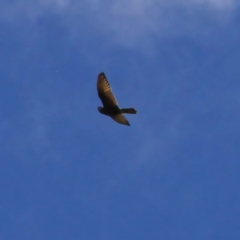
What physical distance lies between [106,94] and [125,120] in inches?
63.0

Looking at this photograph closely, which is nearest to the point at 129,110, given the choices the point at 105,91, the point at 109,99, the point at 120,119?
the point at 120,119

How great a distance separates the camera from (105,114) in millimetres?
25812

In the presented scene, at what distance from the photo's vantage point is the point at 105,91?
82.8 ft

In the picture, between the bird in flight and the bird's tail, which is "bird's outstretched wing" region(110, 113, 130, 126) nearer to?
the bird in flight

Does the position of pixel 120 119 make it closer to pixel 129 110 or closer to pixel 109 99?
pixel 109 99

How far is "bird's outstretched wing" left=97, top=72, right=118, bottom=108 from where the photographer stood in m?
25.1

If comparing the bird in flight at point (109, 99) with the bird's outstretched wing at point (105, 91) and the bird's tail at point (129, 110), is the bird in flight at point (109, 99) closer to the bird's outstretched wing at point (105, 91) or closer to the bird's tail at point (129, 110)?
the bird's outstretched wing at point (105, 91)

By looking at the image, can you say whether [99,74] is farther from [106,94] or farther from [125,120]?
[125,120]

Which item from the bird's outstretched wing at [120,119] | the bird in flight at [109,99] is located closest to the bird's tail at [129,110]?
the bird in flight at [109,99]

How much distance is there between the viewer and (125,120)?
82.7ft

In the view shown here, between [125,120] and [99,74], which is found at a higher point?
[99,74]

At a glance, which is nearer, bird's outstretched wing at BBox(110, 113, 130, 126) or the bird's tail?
the bird's tail

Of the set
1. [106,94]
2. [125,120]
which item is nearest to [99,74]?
[106,94]

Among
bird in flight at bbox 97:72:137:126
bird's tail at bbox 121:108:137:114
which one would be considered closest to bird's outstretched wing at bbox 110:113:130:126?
bird in flight at bbox 97:72:137:126
